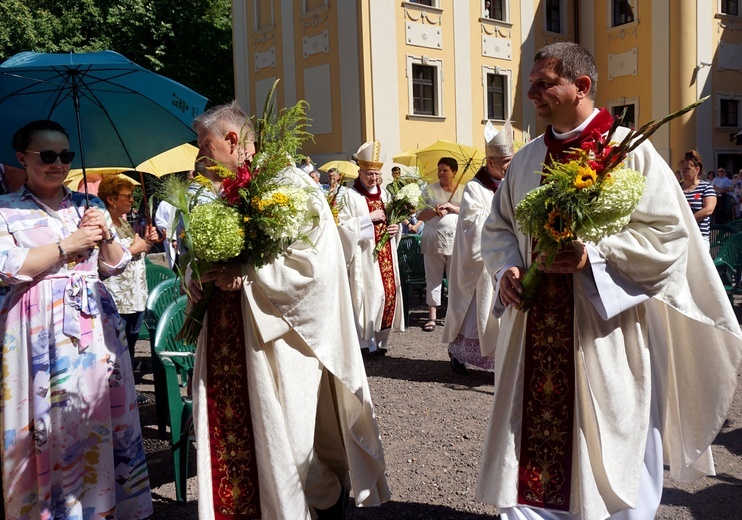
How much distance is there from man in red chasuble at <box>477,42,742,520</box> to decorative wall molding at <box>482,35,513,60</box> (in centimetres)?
2206

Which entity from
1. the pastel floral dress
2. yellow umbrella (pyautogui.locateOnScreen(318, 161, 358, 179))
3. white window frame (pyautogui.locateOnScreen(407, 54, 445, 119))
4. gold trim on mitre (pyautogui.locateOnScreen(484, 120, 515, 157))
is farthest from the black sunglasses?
white window frame (pyautogui.locateOnScreen(407, 54, 445, 119))

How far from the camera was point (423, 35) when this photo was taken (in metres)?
23.0

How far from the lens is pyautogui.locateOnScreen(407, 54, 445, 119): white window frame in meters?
22.9

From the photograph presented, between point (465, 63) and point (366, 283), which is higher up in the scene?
point (465, 63)

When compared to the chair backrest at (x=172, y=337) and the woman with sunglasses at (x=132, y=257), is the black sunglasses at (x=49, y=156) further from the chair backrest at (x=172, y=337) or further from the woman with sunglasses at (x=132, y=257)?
the woman with sunglasses at (x=132, y=257)

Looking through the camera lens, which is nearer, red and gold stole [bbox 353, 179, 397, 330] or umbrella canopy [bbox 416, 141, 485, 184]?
red and gold stole [bbox 353, 179, 397, 330]

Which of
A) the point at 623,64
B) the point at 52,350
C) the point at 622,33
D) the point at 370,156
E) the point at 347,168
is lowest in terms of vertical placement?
the point at 52,350

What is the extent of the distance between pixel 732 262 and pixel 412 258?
4238 mm

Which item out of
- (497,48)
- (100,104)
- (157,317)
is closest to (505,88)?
(497,48)

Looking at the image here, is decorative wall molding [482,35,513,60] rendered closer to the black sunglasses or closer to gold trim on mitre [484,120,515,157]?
gold trim on mitre [484,120,515,157]

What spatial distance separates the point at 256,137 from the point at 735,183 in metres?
20.3

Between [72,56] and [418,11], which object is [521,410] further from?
[418,11]

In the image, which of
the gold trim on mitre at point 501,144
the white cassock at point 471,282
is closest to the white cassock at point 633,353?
the gold trim on mitre at point 501,144

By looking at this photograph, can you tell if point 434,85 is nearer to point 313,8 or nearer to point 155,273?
point 313,8
